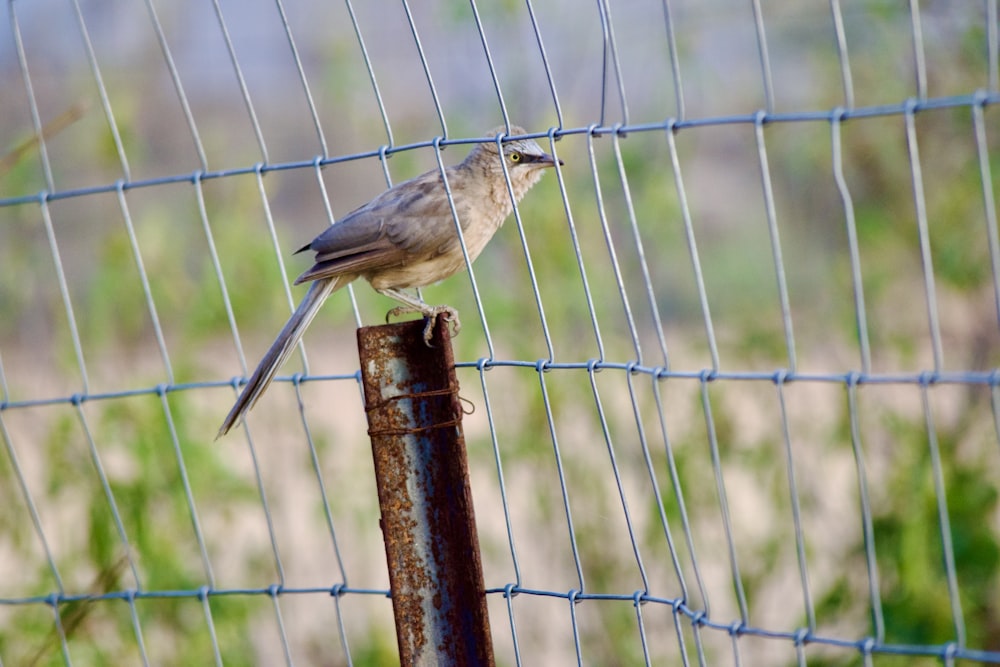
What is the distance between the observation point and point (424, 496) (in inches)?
96.3

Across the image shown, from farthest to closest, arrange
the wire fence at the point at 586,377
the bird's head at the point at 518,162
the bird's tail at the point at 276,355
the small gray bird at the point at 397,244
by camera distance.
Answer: the wire fence at the point at 586,377
the bird's head at the point at 518,162
the small gray bird at the point at 397,244
the bird's tail at the point at 276,355

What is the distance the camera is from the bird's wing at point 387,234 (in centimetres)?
300

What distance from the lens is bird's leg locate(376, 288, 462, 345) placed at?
2.45 metres

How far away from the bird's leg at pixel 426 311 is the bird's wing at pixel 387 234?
0.44 feet

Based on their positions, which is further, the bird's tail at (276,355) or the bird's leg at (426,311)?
the bird's tail at (276,355)

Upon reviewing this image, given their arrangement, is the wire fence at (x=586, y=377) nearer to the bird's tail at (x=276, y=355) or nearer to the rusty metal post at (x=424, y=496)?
the bird's tail at (x=276, y=355)

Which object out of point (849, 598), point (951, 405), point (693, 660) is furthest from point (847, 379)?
point (951, 405)

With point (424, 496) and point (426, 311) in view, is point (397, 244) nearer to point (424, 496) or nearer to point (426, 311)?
point (426, 311)

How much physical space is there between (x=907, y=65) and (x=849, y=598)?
7.44 feet

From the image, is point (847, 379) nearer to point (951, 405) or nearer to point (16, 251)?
point (951, 405)

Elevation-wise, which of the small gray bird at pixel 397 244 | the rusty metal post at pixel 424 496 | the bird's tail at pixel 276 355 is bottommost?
the rusty metal post at pixel 424 496

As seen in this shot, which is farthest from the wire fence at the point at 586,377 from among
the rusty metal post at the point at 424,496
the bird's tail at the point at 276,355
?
the rusty metal post at the point at 424,496

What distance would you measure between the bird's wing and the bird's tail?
0.09 m

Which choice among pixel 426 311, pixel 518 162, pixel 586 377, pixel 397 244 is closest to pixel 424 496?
pixel 426 311
